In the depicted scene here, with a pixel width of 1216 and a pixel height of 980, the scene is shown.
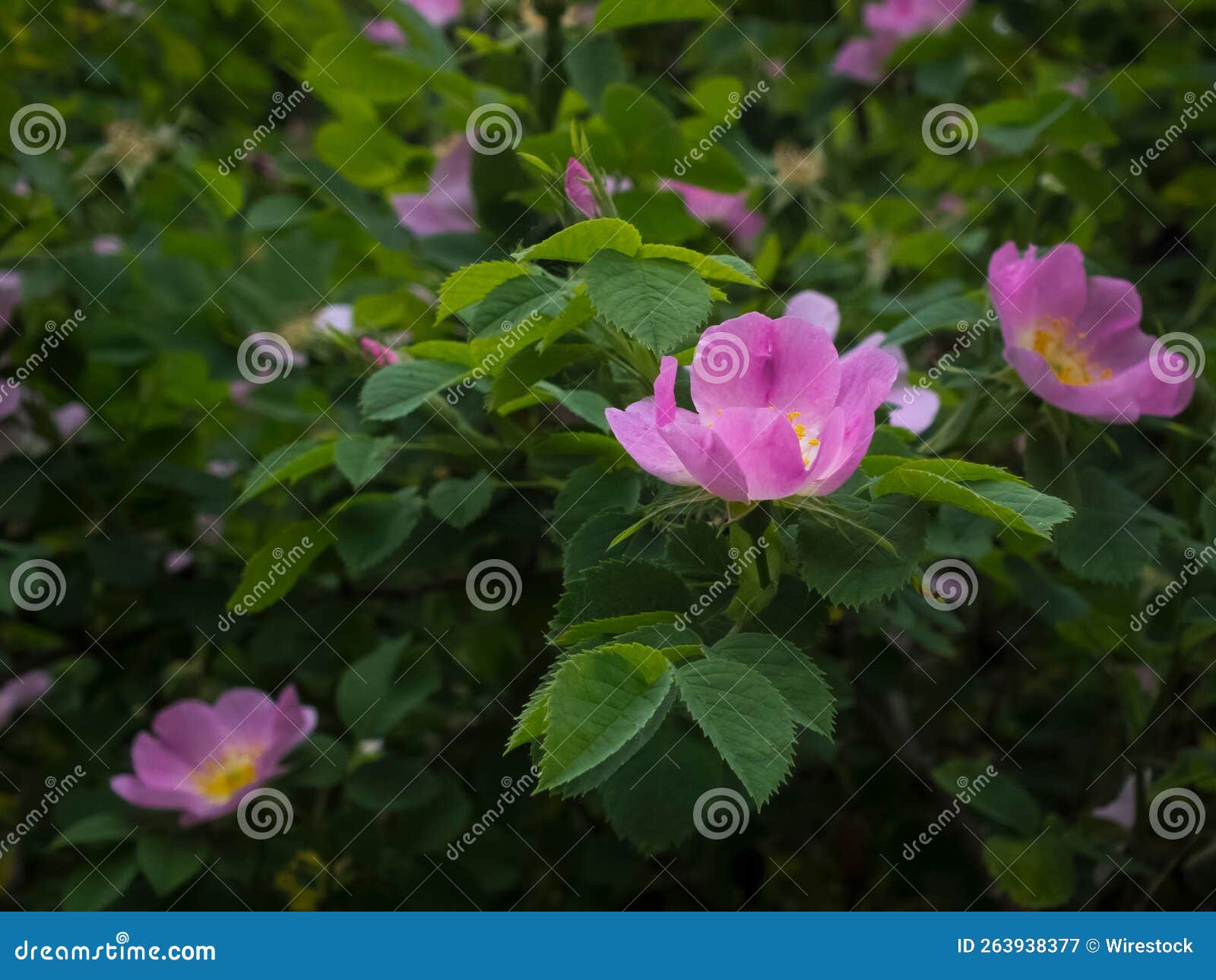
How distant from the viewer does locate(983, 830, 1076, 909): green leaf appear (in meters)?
1.17

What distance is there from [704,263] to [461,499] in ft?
1.20

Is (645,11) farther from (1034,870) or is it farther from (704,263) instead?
(1034,870)

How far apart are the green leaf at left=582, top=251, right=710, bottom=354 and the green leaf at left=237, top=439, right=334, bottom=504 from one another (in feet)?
1.16

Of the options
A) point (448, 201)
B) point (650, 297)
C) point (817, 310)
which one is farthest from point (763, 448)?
point (448, 201)

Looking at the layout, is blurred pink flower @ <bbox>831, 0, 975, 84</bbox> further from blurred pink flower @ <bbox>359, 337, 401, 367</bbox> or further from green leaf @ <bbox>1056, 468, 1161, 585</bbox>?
blurred pink flower @ <bbox>359, 337, 401, 367</bbox>

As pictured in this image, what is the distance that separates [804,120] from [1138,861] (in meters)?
1.27

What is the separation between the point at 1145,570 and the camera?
120 cm

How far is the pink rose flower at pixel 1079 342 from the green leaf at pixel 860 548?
0.27m

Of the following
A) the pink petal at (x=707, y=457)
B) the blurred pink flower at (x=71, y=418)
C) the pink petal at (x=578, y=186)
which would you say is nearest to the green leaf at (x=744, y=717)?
the pink petal at (x=707, y=457)

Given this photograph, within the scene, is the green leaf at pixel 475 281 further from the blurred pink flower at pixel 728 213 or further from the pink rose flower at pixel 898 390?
the blurred pink flower at pixel 728 213

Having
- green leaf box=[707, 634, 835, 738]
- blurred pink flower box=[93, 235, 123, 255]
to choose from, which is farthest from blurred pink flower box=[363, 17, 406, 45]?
green leaf box=[707, 634, 835, 738]

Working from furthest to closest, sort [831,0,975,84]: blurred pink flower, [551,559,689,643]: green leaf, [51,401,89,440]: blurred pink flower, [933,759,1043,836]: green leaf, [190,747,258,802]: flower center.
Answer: [831,0,975,84]: blurred pink flower < [51,401,89,440]: blurred pink flower < [190,747,258,802]: flower center < [933,759,1043,836]: green leaf < [551,559,689,643]: green leaf

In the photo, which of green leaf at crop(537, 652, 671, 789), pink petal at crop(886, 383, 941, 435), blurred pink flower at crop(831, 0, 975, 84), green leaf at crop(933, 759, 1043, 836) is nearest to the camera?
green leaf at crop(537, 652, 671, 789)

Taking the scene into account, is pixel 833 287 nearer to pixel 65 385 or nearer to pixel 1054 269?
pixel 1054 269
